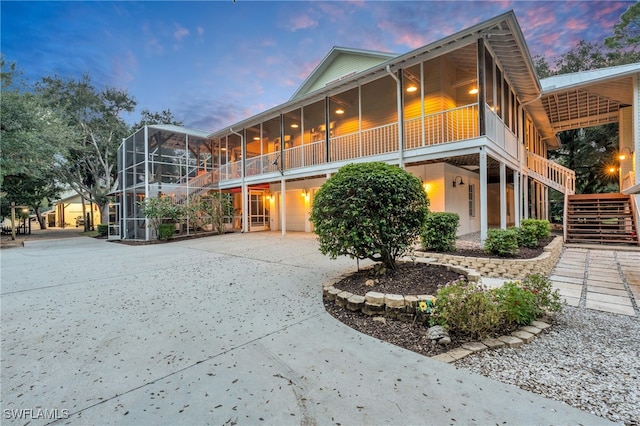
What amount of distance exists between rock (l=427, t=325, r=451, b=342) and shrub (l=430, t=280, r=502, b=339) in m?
0.07

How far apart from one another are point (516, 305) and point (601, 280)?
148 inches

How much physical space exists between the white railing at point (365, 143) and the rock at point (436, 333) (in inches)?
288

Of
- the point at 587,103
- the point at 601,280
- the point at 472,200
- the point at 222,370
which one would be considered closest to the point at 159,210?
the point at 222,370

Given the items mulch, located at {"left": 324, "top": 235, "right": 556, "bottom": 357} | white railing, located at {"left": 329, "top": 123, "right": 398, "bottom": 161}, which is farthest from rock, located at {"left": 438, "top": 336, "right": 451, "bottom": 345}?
white railing, located at {"left": 329, "top": 123, "right": 398, "bottom": 161}

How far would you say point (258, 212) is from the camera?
55.9ft

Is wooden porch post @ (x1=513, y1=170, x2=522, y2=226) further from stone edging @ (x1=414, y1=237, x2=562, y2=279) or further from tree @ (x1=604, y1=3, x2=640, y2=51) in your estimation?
tree @ (x1=604, y1=3, x2=640, y2=51)

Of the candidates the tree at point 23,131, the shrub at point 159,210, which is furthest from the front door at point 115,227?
the shrub at point 159,210

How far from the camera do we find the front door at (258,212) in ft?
54.5

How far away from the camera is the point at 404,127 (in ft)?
29.7

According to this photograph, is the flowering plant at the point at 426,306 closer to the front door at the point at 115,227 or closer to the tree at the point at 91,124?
the front door at the point at 115,227

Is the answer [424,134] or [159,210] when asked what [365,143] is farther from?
[159,210]

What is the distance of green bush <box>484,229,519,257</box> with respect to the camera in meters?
5.80

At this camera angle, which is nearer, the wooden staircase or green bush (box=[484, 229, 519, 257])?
green bush (box=[484, 229, 519, 257])

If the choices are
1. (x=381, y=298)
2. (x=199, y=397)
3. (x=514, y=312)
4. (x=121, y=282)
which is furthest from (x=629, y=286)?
(x=121, y=282)
